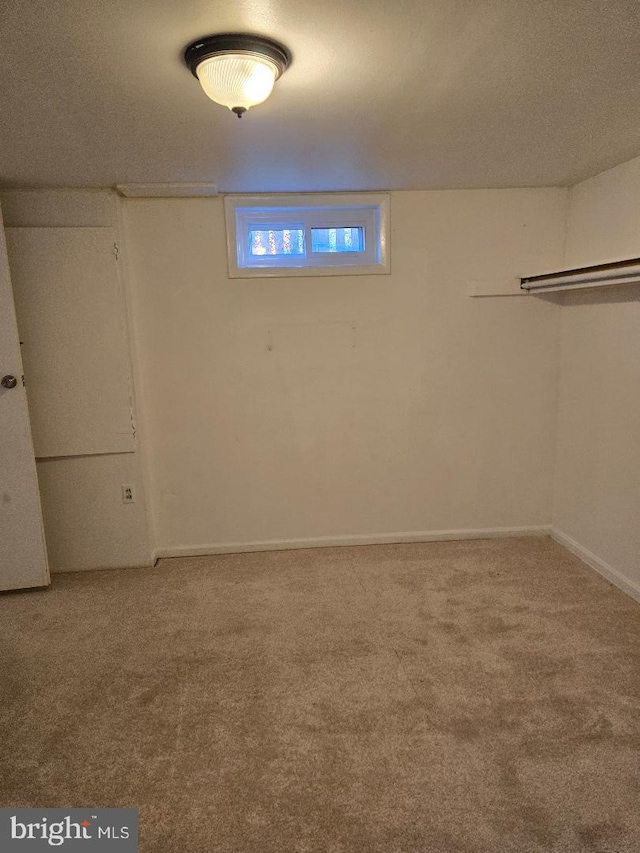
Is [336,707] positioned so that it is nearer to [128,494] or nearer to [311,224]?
[128,494]

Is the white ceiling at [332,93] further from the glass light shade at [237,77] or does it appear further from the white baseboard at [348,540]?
the white baseboard at [348,540]

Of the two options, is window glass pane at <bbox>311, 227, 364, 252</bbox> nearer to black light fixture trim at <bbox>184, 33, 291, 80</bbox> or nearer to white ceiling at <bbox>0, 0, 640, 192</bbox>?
white ceiling at <bbox>0, 0, 640, 192</bbox>

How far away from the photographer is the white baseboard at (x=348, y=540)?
3168 mm

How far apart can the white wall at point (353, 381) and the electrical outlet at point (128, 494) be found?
0.12 meters

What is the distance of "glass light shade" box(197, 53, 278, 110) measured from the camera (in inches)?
54.0

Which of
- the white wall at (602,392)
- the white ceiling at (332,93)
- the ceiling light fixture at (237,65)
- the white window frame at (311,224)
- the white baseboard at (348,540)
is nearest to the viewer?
the white ceiling at (332,93)

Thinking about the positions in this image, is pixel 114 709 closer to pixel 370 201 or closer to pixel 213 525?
pixel 213 525

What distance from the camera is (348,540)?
3238mm

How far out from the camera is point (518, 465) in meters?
3.23

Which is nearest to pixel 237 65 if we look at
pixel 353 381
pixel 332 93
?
pixel 332 93

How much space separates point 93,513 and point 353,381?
176 cm

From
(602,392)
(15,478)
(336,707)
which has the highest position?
(602,392)

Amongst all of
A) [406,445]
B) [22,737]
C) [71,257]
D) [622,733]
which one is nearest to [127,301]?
[71,257]
